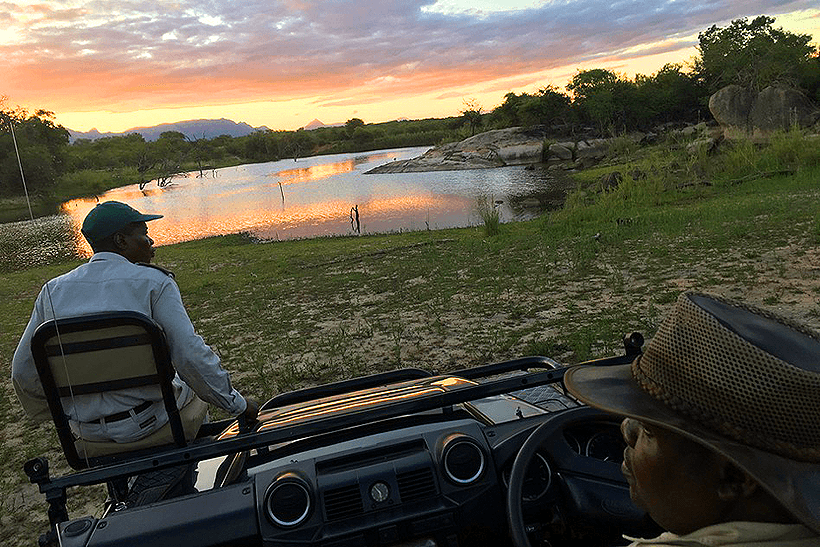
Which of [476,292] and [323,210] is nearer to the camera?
[476,292]

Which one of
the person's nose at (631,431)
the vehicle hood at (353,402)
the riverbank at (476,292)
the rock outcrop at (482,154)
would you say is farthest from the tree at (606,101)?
the person's nose at (631,431)

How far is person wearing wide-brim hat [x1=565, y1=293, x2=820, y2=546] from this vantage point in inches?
37.7

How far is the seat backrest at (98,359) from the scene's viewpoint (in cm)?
238

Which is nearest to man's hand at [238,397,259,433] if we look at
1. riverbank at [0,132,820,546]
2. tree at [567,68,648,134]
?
riverbank at [0,132,820,546]

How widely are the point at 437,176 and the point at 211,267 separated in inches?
1326

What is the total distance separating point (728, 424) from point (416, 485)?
1.07 meters

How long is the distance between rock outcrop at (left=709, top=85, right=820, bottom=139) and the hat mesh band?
108ft

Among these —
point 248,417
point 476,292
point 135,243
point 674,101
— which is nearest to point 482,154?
point 674,101

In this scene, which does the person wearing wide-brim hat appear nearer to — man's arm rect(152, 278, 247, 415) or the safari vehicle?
the safari vehicle

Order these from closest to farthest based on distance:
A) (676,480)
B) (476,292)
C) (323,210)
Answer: (676,480) → (476,292) → (323,210)

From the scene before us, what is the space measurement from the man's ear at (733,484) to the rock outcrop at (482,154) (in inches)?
2126

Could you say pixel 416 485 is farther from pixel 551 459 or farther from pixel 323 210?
pixel 323 210

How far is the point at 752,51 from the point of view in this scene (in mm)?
47312

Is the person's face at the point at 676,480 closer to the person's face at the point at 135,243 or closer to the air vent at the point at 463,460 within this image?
the air vent at the point at 463,460
